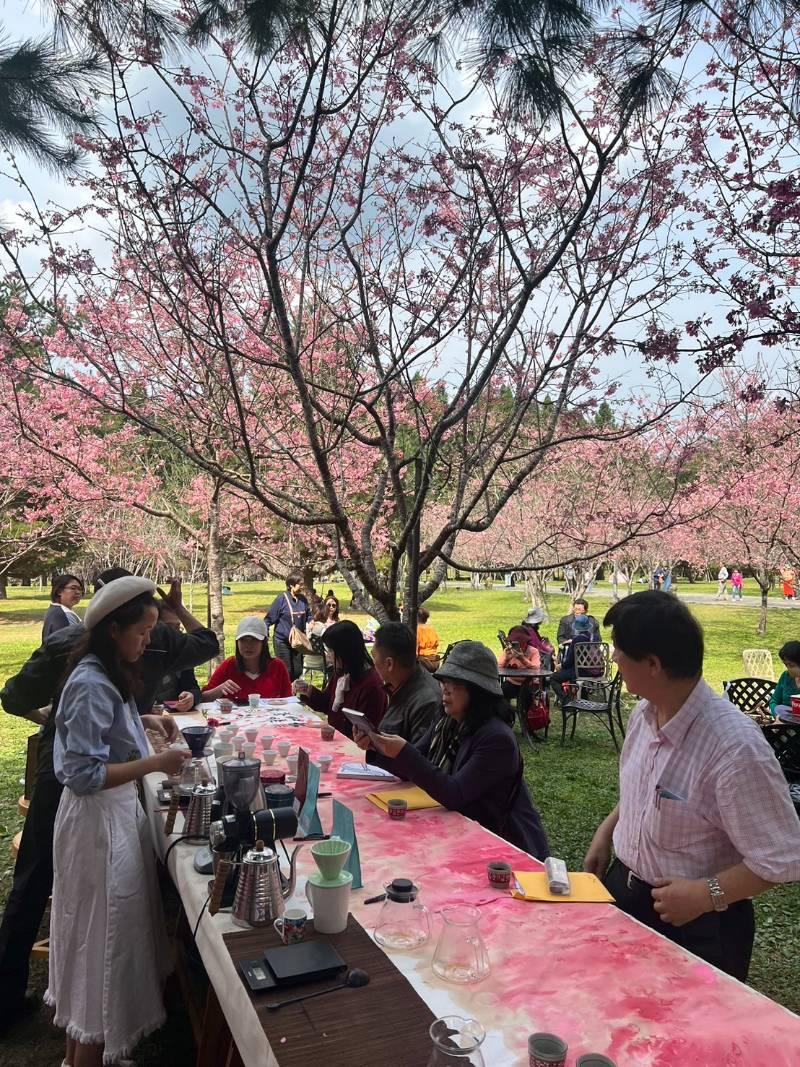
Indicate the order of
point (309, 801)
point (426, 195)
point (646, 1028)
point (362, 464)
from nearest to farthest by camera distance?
point (646, 1028)
point (309, 801)
point (426, 195)
point (362, 464)

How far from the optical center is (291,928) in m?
1.89

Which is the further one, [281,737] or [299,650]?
[299,650]

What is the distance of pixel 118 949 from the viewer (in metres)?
2.49

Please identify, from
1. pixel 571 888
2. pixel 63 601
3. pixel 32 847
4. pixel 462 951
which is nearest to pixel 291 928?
pixel 462 951

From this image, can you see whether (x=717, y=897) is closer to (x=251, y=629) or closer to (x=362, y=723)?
(x=362, y=723)

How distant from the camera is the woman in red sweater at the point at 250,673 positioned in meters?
5.51

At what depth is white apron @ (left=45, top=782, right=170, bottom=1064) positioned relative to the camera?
8.13 ft

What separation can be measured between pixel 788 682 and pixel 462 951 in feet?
18.7

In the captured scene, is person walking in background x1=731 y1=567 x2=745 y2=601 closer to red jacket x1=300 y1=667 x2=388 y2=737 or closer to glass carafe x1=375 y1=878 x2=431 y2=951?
red jacket x1=300 y1=667 x2=388 y2=737

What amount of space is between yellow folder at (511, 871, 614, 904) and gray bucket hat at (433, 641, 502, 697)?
0.81 metres

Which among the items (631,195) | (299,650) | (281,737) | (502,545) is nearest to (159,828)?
(281,737)

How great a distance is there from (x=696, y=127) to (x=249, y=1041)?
5.05 meters

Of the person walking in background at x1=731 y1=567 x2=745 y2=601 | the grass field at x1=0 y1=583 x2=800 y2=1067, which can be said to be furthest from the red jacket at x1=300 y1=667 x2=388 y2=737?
the person walking in background at x1=731 y1=567 x2=745 y2=601

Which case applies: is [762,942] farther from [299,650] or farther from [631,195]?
[299,650]
